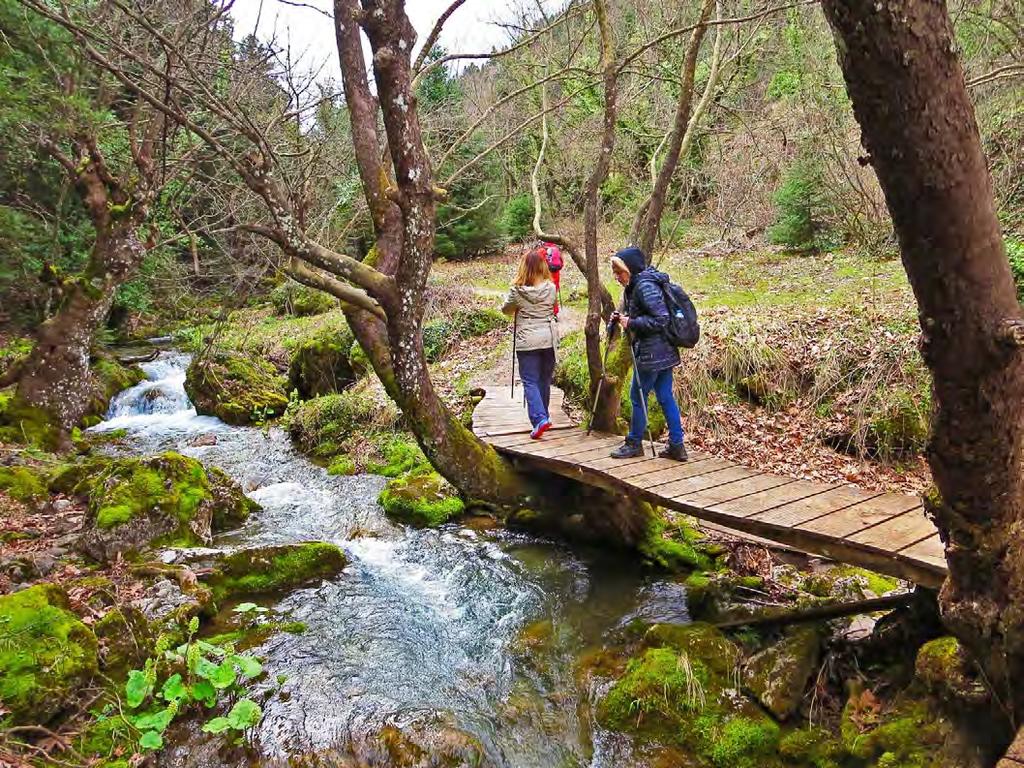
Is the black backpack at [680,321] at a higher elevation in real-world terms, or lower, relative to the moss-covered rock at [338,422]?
higher

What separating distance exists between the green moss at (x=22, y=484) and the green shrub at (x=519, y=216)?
69.1 ft

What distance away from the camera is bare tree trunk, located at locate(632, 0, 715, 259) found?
5.39m

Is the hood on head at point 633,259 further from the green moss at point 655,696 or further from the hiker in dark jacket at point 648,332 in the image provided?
the green moss at point 655,696

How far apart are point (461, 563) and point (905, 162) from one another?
206 inches

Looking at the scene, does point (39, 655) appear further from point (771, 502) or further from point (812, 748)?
point (771, 502)

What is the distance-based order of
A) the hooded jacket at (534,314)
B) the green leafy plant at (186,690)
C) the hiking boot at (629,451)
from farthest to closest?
the hooded jacket at (534,314) → the hiking boot at (629,451) → the green leafy plant at (186,690)

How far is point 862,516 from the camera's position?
3914 mm

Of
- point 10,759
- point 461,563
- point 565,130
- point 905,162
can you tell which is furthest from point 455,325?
point 905,162

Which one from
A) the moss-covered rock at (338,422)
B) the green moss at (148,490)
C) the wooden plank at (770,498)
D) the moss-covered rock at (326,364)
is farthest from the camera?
the moss-covered rock at (326,364)

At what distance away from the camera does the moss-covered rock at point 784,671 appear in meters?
3.76

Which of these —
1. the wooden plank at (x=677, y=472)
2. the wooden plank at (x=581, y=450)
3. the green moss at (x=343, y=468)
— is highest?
the wooden plank at (x=581, y=450)

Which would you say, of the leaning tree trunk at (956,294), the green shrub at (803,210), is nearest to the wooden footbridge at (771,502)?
the leaning tree trunk at (956,294)

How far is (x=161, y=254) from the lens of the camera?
15.4 meters

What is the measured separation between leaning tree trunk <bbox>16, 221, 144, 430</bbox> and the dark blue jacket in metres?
8.75
